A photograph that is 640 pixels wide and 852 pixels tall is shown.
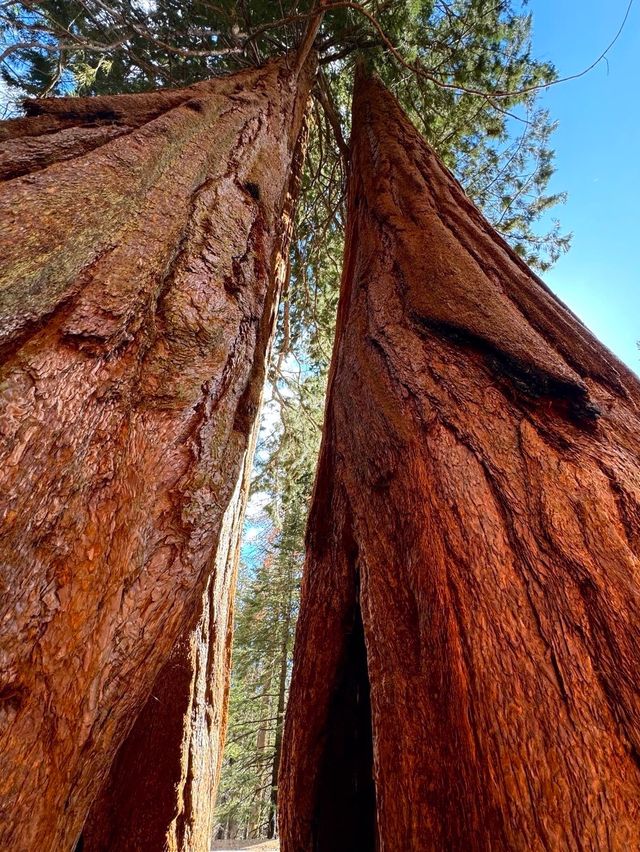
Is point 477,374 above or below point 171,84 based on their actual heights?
below

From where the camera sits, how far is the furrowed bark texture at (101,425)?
1.98 ft

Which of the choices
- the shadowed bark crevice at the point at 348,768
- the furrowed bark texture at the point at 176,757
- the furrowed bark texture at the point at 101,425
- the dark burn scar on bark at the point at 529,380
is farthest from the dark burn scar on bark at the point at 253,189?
the shadowed bark crevice at the point at 348,768

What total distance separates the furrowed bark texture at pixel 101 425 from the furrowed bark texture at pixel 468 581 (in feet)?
1.13

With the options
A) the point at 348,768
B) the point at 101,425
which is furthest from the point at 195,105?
the point at 348,768

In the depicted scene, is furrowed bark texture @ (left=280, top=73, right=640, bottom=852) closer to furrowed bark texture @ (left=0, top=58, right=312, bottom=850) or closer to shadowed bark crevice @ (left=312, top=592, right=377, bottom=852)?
shadowed bark crevice @ (left=312, top=592, right=377, bottom=852)

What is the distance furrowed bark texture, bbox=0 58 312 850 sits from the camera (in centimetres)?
60

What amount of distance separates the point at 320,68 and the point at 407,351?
405 centimetres

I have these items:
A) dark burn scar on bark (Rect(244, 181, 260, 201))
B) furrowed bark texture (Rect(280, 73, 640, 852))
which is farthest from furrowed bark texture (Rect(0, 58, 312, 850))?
furrowed bark texture (Rect(280, 73, 640, 852))

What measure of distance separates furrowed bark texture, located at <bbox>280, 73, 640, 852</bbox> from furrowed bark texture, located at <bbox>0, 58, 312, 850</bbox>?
1.13ft

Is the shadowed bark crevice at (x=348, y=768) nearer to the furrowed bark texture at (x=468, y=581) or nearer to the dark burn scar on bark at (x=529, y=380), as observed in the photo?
the furrowed bark texture at (x=468, y=581)

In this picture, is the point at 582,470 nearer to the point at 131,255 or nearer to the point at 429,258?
the point at 429,258

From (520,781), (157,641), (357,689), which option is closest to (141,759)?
(357,689)

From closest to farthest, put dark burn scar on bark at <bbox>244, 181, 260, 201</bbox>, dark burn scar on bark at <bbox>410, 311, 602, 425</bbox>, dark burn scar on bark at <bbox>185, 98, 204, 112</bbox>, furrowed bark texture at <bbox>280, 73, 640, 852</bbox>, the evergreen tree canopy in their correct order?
furrowed bark texture at <bbox>280, 73, 640, 852</bbox>
dark burn scar on bark at <bbox>410, 311, 602, 425</bbox>
dark burn scar on bark at <bbox>244, 181, 260, 201</bbox>
dark burn scar on bark at <bbox>185, 98, 204, 112</bbox>
the evergreen tree canopy

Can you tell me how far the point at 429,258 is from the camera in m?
1.44
